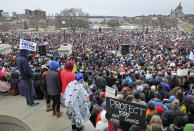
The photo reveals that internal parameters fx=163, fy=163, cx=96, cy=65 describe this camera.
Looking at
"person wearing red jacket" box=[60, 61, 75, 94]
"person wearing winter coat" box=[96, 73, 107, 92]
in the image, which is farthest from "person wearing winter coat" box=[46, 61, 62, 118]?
"person wearing winter coat" box=[96, 73, 107, 92]

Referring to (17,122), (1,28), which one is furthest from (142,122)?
(1,28)

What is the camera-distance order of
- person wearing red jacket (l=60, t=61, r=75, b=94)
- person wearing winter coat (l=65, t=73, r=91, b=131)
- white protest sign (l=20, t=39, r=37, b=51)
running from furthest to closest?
white protest sign (l=20, t=39, r=37, b=51), person wearing red jacket (l=60, t=61, r=75, b=94), person wearing winter coat (l=65, t=73, r=91, b=131)

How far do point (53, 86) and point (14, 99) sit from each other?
93.5 inches

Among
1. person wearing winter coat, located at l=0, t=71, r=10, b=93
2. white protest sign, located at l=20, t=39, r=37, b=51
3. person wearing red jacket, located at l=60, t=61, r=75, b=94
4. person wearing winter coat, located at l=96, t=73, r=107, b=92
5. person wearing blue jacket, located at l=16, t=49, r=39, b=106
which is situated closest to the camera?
person wearing red jacket, located at l=60, t=61, r=75, b=94

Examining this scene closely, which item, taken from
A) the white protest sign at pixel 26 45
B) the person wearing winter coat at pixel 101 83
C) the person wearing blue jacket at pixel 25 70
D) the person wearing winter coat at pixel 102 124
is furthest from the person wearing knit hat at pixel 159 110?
the white protest sign at pixel 26 45

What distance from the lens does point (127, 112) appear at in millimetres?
3203

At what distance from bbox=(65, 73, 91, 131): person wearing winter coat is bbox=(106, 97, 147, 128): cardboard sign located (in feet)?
1.92

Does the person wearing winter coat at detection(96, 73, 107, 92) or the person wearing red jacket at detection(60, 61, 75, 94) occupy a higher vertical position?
the person wearing red jacket at detection(60, 61, 75, 94)

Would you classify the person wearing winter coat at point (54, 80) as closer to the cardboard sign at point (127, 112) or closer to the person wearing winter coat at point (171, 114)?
the cardboard sign at point (127, 112)

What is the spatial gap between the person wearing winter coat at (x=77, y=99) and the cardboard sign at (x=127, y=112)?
1.92 feet

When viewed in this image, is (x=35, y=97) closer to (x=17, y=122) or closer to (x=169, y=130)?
(x=17, y=122)

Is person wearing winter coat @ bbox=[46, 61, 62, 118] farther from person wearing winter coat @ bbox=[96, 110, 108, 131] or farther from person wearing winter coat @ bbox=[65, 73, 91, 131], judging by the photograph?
person wearing winter coat @ bbox=[96, 110, 108, 131]

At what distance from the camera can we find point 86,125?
408 centimetres

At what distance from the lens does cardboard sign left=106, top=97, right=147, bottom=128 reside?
3.05 meters
